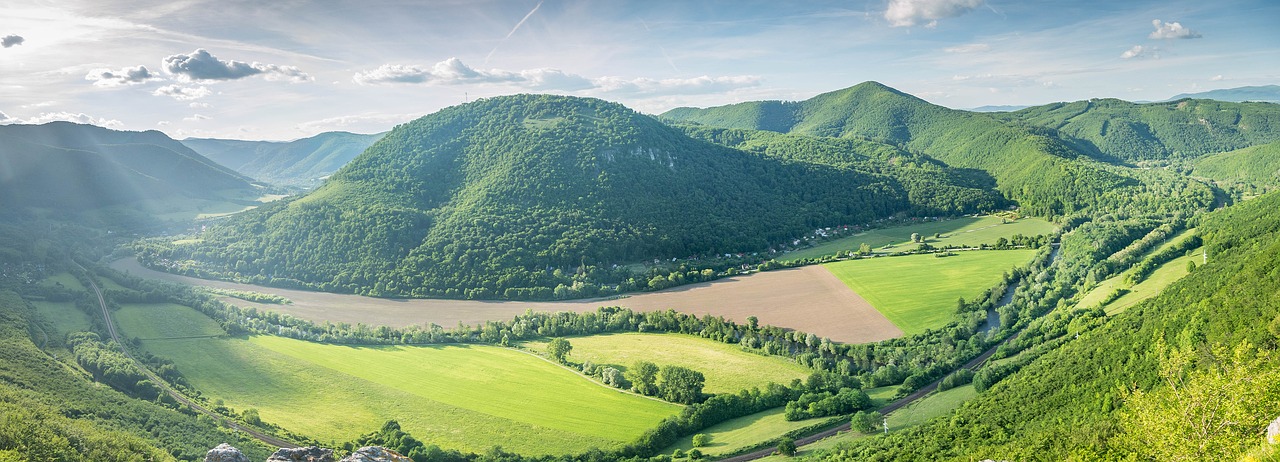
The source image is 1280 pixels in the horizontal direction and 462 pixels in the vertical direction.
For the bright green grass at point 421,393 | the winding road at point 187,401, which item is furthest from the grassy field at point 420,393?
the winding road at point 187,401

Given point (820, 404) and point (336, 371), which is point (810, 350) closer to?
point (820, 404)

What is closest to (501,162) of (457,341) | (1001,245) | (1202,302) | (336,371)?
(457,341)

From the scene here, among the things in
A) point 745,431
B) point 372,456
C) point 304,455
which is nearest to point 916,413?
point 745,431

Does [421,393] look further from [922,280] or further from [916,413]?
[922,280]

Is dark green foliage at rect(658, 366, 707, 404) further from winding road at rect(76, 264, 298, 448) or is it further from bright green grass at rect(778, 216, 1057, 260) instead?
bright green grass at rect(778, 216, 1057, 260)

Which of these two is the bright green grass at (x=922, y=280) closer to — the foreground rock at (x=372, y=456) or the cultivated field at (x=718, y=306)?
the cultivated field at (x=718, y=306)
